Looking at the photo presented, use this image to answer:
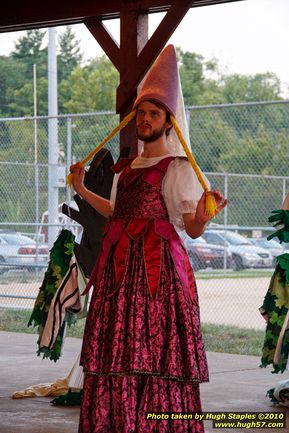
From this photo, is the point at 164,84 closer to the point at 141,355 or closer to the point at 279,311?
the point at 141,355

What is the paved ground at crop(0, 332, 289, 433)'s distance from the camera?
474cm

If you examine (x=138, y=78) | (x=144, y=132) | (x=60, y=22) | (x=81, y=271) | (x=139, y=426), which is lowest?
(x=139, y=426)

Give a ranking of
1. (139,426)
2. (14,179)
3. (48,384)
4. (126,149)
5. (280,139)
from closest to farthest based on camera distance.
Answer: (139,426) < (126,149) < (48,384) < (14,179) < (280,139)

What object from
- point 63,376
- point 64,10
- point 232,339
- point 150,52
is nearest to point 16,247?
point 232,339

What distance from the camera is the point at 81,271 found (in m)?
5.39

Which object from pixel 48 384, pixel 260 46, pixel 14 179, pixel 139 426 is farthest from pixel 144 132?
pixel 260 46

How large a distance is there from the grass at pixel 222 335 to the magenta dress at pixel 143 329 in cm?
458

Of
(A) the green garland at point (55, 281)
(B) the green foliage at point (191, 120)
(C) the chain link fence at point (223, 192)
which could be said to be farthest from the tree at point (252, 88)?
(A) the green garland at point (55, 281)

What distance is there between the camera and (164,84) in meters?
3.86

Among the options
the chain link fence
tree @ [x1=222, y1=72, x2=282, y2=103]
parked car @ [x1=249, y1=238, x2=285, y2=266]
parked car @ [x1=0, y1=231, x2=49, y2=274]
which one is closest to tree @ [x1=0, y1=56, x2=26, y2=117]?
tree @ [x1=222, y1=72, x2=282, y2=103]

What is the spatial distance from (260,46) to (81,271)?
16.8m

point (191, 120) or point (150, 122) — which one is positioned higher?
point (191, 120)

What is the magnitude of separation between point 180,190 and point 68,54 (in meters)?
23.2

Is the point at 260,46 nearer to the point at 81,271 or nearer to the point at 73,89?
the point at 73,89
